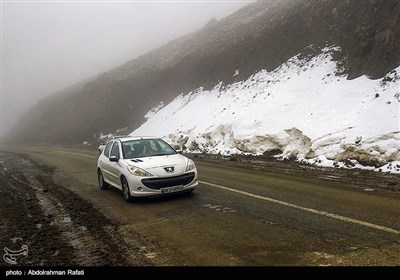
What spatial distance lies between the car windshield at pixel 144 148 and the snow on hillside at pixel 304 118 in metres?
6.04

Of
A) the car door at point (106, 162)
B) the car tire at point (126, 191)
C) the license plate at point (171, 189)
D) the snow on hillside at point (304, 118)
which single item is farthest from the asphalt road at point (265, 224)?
the snow on hillside at point (304, 118)

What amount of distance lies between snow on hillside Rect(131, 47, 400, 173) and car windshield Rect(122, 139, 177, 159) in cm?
604

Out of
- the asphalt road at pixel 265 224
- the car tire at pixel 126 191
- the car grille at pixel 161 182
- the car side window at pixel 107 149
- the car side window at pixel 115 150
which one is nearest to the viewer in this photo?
the asphalt road at pixel 265 224

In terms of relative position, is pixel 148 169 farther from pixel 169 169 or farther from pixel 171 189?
pixel 171 189

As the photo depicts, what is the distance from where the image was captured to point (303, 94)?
18766mm

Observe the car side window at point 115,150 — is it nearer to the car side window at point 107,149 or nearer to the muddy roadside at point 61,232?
the car side window at point 107,149

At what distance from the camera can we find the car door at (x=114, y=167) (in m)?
9.70

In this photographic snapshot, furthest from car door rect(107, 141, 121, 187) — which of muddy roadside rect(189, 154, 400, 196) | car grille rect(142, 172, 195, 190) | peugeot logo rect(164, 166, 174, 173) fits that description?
muddy roadside rect(189, 154, 400, 196)

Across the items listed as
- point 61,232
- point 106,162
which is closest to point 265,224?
point 61,232

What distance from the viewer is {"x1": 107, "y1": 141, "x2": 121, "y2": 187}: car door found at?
9.70m

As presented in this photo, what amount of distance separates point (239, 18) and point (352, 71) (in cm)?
2394

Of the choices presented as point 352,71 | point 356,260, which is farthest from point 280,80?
point 356,260

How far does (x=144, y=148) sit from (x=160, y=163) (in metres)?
1.22
